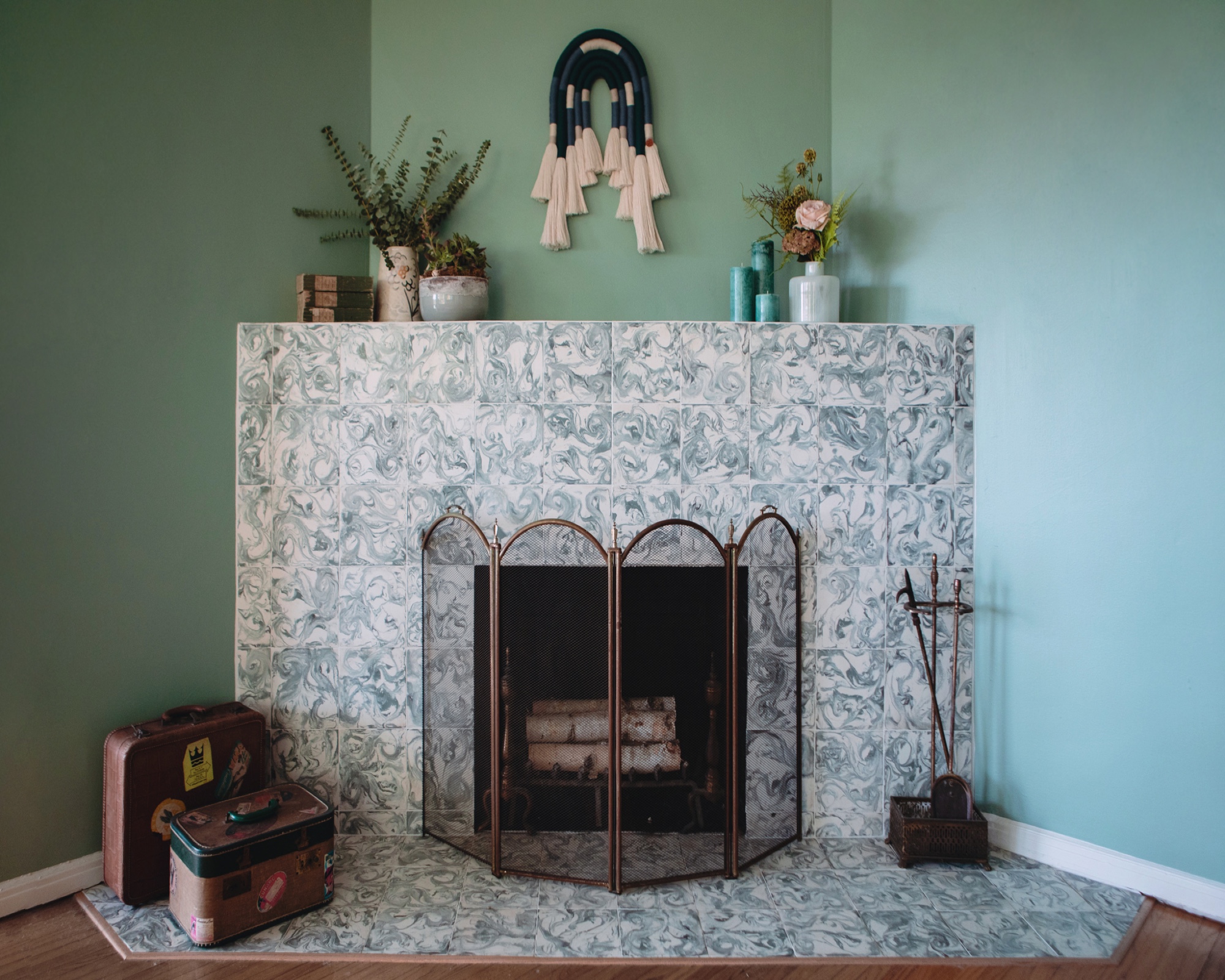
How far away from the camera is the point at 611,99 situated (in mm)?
2576

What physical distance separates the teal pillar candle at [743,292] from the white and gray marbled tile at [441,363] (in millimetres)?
863

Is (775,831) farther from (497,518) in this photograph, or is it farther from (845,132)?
(845,132)

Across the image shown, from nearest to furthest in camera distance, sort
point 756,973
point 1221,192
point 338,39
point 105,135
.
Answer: point 756,973
point 1221,192
point 105,135
point 338,39

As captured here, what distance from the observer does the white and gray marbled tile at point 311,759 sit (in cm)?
229

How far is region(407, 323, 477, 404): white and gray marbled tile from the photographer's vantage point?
2271 millimetres

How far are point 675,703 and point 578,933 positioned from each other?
0.62 m

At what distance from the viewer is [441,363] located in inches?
89.6

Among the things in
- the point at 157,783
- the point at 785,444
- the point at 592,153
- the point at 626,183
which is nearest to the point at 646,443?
the point at 785,444

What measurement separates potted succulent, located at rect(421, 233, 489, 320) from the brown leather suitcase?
54.4 inches

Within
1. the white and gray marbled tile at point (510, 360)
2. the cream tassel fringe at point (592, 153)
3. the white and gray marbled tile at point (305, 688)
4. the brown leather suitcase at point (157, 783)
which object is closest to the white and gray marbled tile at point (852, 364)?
the white and gray marbled tile at point (510, 360)

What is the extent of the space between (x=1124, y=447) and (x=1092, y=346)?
0.30 m

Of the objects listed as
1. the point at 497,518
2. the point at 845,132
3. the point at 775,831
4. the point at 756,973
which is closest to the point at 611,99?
the point at 845,132

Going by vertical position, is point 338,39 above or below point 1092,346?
above

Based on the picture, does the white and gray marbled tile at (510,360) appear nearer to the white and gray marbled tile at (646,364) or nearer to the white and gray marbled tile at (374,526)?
the white and gray marbled tile at (646,364)
